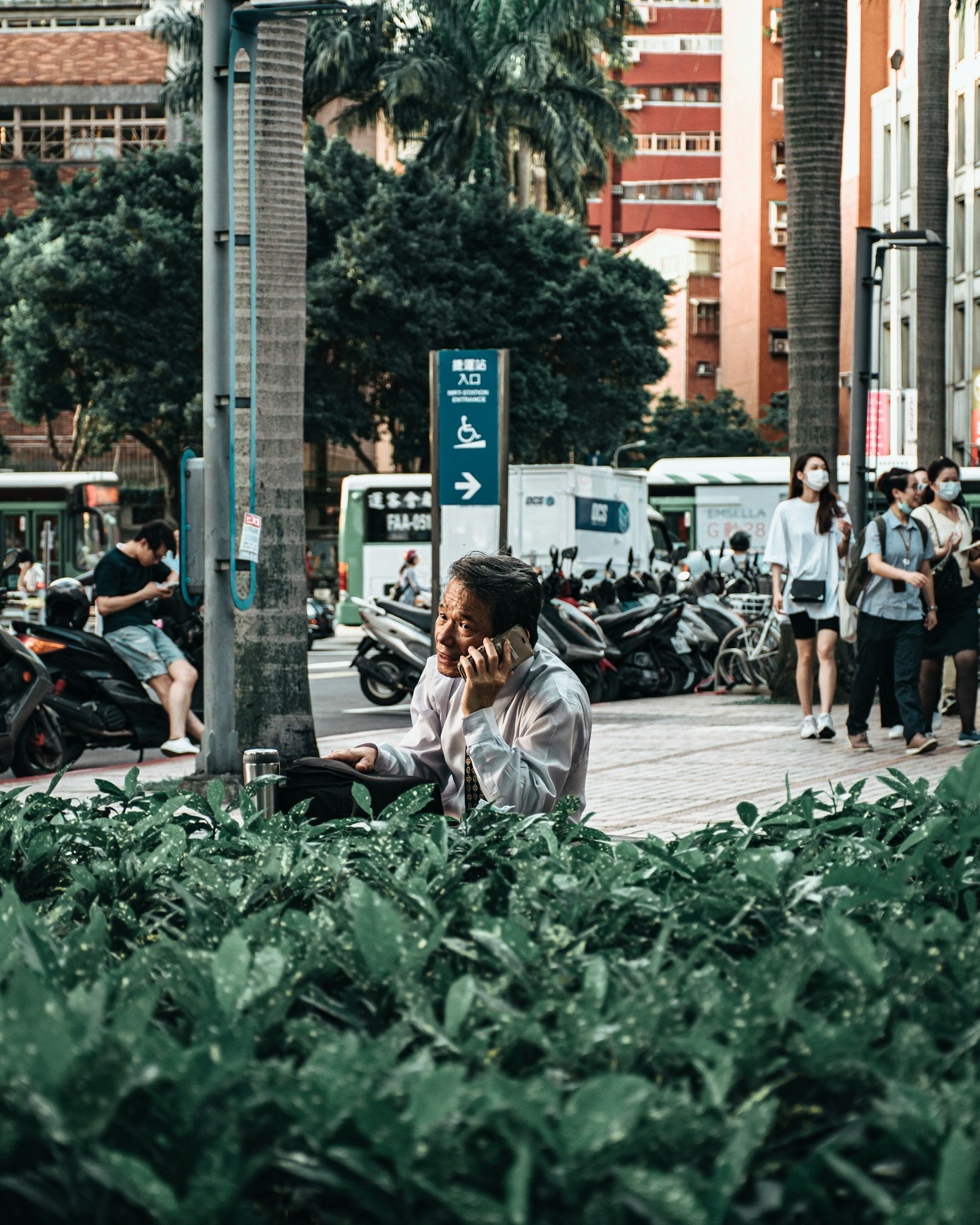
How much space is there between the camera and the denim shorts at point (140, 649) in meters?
12.3

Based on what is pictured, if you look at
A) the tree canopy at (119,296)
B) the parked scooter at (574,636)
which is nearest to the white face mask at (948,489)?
the parked scooter at (574,636)

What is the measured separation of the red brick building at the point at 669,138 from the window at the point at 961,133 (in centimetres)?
4336

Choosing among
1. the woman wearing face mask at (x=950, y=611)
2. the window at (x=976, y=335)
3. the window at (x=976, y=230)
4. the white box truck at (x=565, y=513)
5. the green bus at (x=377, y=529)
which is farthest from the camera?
the window at (x=976, y=335)

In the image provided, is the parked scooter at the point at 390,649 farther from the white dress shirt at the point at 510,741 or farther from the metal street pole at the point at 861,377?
the white dress shirt at the point at 510,741

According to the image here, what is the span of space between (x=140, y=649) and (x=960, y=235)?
45.7 metres

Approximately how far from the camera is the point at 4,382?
58.0m

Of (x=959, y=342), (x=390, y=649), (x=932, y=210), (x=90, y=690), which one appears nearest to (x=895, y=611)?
(x=90, y=690)

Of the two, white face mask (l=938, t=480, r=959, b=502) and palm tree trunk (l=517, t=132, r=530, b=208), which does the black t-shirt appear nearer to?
white face mask (l=938, t=480, r=959, b=502)

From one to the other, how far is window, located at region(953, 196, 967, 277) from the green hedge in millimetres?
52955

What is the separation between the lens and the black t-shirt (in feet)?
40.4

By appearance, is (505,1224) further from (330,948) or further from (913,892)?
(913,892)

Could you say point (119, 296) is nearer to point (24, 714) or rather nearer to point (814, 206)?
point (814, 206)

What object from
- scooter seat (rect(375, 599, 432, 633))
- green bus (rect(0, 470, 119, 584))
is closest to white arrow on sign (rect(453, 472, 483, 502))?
scooter seat (rect(375, 599, 432, 633))

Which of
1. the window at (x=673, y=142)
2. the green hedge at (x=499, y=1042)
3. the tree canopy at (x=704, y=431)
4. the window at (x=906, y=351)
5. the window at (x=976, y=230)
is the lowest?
the green hedge at (x=499, y=1042)
